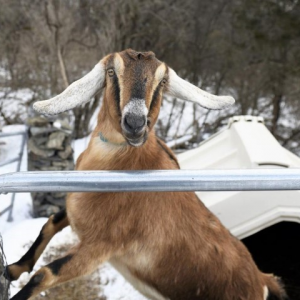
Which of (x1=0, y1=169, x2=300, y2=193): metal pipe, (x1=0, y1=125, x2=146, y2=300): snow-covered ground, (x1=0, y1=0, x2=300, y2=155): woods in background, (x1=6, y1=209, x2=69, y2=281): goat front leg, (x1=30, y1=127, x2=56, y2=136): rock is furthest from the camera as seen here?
(x1=0, y1=0, x2=300, y2=155): woods in background

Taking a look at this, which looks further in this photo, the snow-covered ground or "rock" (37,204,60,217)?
"rock" (37,204,60,217)

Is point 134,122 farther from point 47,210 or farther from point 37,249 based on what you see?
point 47,210

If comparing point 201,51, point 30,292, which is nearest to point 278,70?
point 201,51

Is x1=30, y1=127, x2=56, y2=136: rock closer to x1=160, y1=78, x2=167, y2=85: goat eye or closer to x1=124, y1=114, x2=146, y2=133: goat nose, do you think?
x1=160, y1=78, x2=167, y2=85: goat eye

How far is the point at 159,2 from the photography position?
32.2 ft

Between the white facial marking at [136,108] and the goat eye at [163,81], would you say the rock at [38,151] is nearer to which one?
the goat eye at [163,81]

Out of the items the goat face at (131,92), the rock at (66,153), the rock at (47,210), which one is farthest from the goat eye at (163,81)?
the rock at (47,210)

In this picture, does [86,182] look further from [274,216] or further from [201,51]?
[201,51]


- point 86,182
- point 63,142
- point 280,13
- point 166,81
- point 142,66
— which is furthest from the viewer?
point 280,13

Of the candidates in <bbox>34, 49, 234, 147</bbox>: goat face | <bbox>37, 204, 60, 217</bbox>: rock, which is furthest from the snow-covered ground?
<bbox>34, 49, 234, 147</bbox>: goat face

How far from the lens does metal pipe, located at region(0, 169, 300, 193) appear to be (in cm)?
120

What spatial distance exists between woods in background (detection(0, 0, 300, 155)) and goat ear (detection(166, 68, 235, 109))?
739cm

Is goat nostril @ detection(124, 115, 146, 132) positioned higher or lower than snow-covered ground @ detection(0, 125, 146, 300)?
higher

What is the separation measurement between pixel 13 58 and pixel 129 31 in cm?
285
